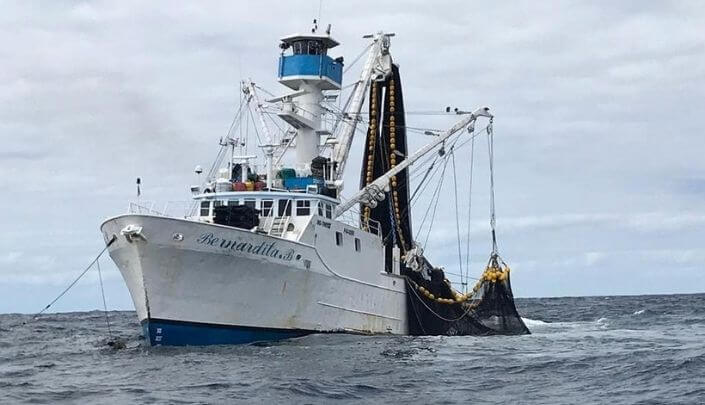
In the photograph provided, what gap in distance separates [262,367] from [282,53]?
17799mm

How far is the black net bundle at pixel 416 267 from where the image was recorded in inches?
1658

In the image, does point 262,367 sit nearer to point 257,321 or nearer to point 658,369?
point 257,321

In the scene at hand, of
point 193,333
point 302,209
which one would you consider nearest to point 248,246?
point 193,333

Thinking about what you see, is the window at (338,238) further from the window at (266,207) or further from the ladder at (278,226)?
the window at (266,207)

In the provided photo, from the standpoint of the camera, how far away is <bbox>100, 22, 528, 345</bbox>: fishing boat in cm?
2988

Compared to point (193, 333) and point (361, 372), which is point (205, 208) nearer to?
point (193, 333)

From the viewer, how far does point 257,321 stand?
31516mm

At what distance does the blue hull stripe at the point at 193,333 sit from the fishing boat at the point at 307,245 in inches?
1.3

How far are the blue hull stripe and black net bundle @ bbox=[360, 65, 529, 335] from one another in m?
11.7

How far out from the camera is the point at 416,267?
42312 millimetres

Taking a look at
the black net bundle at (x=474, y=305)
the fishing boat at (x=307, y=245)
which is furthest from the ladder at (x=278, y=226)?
the black net bundle at (x=474, y=305)

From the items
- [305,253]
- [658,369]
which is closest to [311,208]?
[305,253]

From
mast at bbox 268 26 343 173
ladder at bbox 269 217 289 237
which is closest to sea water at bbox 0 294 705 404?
ladder at bbox 269 217 289 237

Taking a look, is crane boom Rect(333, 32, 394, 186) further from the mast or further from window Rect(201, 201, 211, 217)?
window Rect(201, 201, 211, 217)
